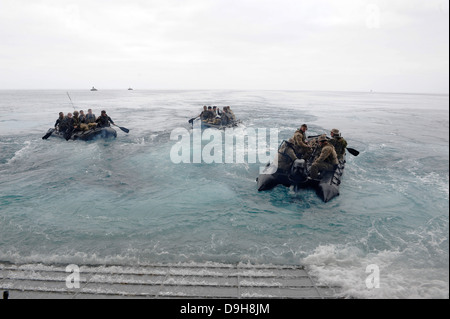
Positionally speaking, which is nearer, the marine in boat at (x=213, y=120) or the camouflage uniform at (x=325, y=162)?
the camouflage uniform at (x=325, y=162)

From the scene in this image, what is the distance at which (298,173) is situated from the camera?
1009 cm

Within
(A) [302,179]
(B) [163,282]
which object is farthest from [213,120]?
(B) [163,282]

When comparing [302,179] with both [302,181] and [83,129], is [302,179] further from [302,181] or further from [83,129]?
[83,129]

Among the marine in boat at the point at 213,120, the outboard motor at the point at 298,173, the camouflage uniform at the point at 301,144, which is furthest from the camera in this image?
the marine in boat at the point at 213,120

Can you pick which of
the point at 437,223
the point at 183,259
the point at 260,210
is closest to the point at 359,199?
the point at 437,223

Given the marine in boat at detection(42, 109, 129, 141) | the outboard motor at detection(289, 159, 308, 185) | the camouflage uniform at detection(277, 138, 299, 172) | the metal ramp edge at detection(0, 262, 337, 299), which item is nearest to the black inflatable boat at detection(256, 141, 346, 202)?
the outboard motor at detection(289, 159, 308, 185)

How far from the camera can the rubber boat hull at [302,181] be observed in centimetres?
1003

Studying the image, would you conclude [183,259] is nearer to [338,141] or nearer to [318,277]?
[318,277]

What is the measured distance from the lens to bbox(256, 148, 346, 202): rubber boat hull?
32.9ft

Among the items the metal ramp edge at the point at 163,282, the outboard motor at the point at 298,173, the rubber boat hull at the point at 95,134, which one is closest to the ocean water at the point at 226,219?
the metal ramp edge at the point at 163,282

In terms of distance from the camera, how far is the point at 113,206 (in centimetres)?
1002

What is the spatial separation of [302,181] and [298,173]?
16.8 inches

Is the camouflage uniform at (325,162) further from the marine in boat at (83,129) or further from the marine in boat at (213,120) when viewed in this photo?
the marine in boat at (83,129)

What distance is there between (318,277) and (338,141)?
6972mm
